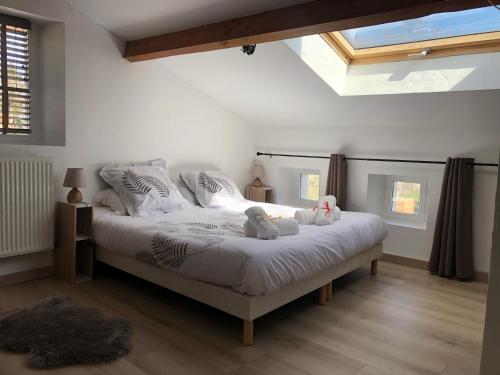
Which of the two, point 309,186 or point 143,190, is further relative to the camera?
point 309,186

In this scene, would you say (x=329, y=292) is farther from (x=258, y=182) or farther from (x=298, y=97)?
(x=258, y=182)

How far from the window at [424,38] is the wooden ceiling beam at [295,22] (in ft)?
2.98

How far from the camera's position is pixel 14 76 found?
349 centimetres

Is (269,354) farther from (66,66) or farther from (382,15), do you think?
(66,66)

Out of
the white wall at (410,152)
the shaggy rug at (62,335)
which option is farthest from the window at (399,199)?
the shaggy rug at (62,335)

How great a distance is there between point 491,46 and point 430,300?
2004 mm

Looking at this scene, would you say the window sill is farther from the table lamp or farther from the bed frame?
the table lamp

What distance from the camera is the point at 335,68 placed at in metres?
3.88

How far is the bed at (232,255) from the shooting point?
239cm

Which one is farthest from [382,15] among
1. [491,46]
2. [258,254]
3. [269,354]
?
[269,354]

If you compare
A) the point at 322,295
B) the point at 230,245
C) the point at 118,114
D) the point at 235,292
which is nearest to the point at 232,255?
the point at 230,245

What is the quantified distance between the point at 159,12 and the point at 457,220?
3.06m

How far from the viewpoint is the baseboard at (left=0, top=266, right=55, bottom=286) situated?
3240 mm

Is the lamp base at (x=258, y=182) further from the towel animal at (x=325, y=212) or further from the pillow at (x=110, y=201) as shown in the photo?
the pillow at (x=110, y=201)
